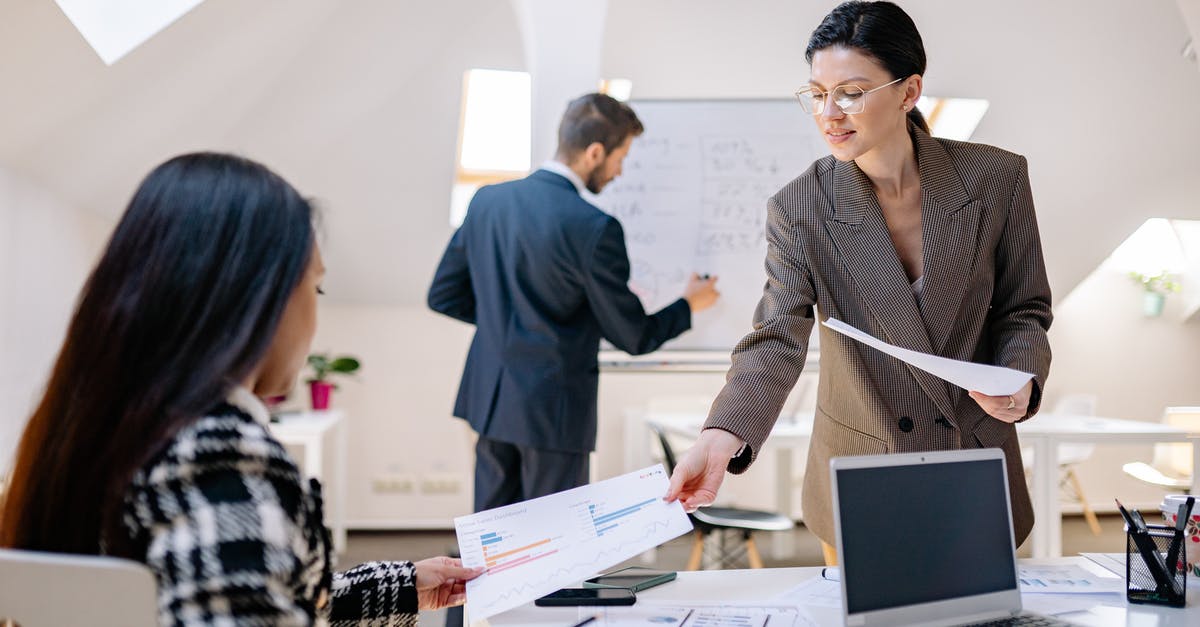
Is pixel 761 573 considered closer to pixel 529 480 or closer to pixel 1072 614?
pixel 1072 614

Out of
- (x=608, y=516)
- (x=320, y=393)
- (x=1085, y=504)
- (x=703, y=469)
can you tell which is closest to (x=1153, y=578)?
(x=703, y=469)

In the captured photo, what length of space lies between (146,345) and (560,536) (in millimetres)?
654

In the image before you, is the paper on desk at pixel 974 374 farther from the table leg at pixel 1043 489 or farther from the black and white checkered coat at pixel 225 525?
the table leg at pixel 1043 489

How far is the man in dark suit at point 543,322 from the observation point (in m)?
2.71

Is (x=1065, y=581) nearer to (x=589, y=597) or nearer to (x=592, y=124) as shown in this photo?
(x=589, y=597)

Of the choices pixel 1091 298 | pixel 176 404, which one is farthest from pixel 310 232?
pixel 1091 298

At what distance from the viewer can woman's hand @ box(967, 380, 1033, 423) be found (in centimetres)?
151

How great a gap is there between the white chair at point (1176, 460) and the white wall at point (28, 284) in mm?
3713

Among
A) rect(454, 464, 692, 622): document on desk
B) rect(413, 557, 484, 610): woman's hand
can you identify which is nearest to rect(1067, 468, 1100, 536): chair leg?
rect(454, 464, 692, 622): document on desk

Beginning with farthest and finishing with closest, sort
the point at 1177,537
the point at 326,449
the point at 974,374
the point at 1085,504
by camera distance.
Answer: the point at 326,449
the point at 1085,504
the point at 1177,537
the point at 974,374

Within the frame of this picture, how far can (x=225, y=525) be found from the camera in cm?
83

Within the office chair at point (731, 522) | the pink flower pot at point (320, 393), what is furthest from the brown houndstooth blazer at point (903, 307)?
the pink flower pot at point (320, 393)

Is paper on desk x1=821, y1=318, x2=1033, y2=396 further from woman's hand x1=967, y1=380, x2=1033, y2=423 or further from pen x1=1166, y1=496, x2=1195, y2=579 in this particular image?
pen x1=1166, y1=496, x2=1195, y2=579

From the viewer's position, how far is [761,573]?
1643mm
